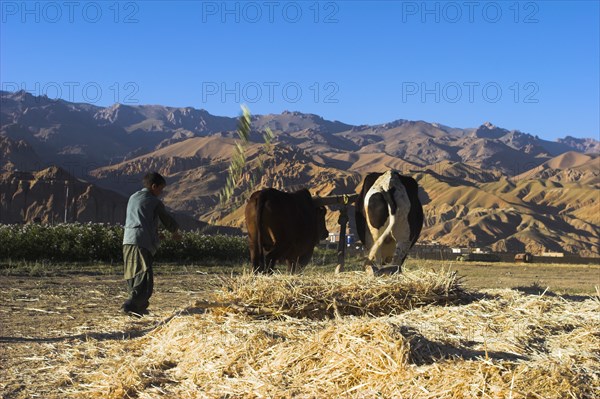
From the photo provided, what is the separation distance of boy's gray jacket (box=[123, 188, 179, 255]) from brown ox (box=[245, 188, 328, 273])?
2491mm

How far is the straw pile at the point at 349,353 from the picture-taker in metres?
4.79

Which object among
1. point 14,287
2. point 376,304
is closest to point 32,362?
point 376,304

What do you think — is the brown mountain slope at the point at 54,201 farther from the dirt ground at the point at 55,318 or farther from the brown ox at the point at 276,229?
the brown ox at the point at 276,229

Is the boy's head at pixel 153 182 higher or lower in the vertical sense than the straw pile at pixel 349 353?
higher

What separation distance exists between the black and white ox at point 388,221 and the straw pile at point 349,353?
2907 mm

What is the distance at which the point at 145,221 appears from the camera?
9242mm

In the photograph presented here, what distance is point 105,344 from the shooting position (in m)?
7.51

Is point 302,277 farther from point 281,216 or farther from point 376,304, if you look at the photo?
point 281,216

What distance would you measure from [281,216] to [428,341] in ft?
21.3

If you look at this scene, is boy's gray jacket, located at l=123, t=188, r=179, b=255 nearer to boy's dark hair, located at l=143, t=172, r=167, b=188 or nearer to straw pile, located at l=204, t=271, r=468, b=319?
boy's dark hair, located at l=143, t=172, r=167, b=188

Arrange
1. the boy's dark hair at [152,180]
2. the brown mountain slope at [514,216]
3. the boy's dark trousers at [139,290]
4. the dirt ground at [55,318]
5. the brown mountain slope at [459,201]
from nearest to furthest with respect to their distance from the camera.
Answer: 1. the dirt ground at [55,318]
2. the boy's dark trousers at [139,290]
3. the boy's dark hair at [152,180]
4. the brown mountain slope at [514,216]
5. the brown mountain slope at [459,201]

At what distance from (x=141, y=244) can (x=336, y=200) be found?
4154 millimetres

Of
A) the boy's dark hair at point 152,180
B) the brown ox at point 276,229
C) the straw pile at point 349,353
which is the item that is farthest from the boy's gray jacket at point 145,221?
the brown ox at point 276,229

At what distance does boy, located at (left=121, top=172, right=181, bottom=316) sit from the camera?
9141mm
